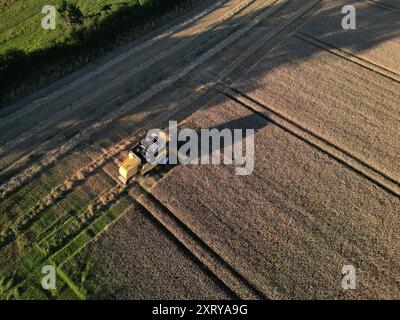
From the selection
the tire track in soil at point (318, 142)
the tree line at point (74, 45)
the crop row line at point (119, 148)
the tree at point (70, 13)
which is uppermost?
the tree at point (70, 13)

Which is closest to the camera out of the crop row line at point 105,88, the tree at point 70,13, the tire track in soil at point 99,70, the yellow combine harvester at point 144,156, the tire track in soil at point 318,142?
the yellow combine harvester at point 144,156

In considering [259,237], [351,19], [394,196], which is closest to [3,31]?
[259,237]

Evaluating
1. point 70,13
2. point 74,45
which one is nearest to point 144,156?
point 74,45

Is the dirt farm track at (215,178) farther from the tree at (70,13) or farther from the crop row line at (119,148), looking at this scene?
the tree at (70,13)

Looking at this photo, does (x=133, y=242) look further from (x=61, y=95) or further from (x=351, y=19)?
(x=351, y=19)

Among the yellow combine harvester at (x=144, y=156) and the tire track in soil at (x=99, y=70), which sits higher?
the tire track in soil at (x=99, y=70)

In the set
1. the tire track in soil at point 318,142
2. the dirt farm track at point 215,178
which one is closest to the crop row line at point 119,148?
the dirt farm track at point 215,178

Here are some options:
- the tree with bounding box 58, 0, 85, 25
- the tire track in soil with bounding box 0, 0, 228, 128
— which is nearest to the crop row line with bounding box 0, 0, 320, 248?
the tire track in soil with bounding box 0, 0, 228, 128
